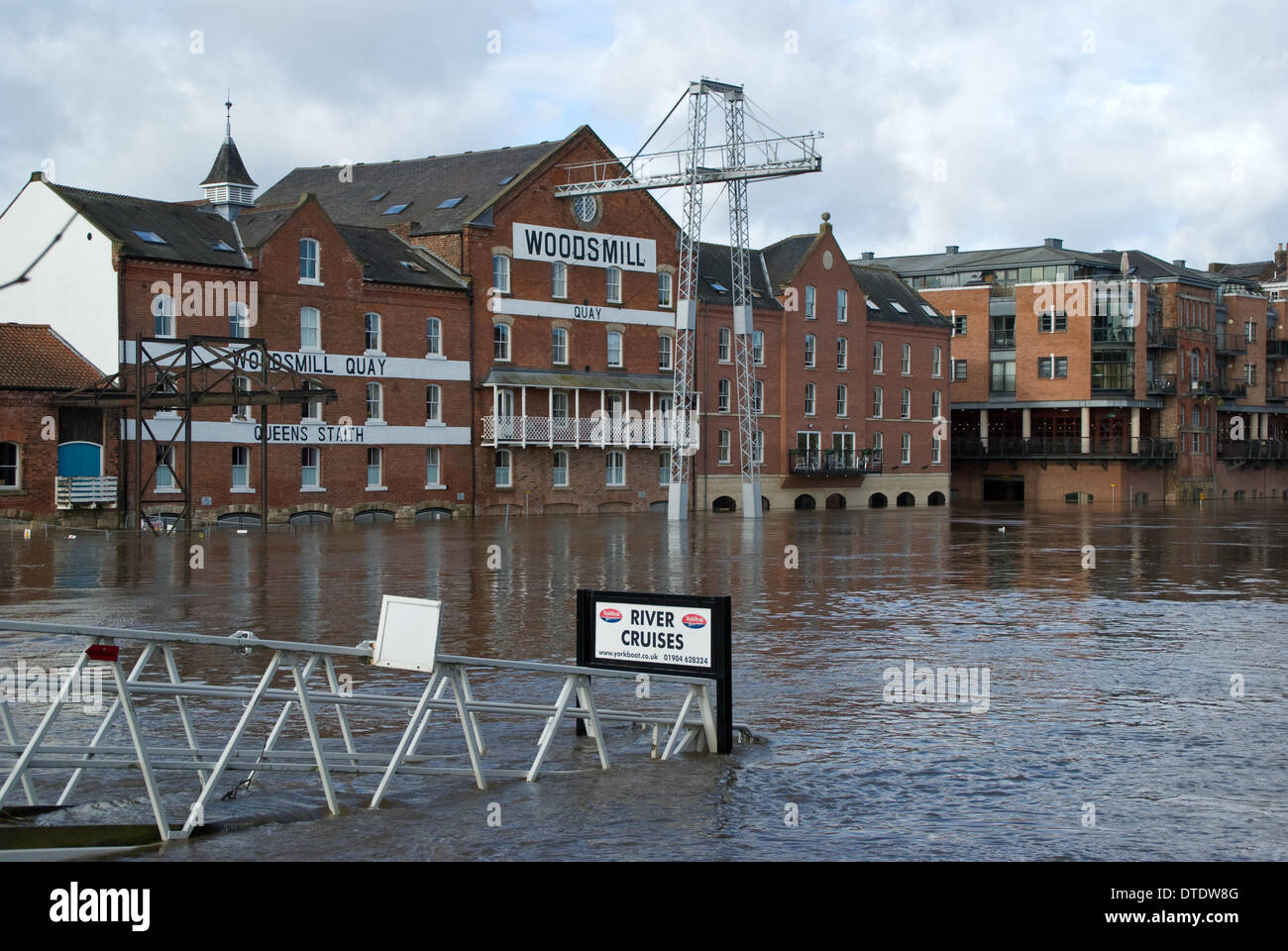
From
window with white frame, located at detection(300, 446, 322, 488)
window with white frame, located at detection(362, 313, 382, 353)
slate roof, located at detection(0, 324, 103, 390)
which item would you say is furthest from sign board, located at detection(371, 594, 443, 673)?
window with white frame, located at detection(362, 313, 382, 353)

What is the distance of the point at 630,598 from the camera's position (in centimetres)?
1262

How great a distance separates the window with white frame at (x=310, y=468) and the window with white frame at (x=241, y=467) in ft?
7.14

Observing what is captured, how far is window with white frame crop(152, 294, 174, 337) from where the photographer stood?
149ft

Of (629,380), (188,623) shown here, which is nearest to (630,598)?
(188,623)

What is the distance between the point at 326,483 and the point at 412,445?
3935 millimetres

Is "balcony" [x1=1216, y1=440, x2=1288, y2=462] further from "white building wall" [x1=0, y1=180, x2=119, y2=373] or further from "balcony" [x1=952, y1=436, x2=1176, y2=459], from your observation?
"white building wall" [x1=0, y1=180, x2=119, y2=373]

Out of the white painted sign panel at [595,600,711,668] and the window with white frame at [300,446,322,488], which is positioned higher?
the window with white frame at [300,446,322,488]

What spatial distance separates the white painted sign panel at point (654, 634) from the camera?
12.3 meters

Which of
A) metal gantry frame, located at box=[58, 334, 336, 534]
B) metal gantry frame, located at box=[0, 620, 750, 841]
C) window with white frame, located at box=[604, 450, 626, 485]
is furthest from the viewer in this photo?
window with white frame, located at box=[604, 450, 626, 485]

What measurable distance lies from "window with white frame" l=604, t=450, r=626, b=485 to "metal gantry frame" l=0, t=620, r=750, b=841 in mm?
45781

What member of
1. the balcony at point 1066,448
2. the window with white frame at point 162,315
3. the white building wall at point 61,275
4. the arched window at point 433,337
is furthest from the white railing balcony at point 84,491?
the balcony at point 1066,448

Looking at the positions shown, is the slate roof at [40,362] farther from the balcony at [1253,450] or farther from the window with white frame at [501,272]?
the balcony at [1253,450]
